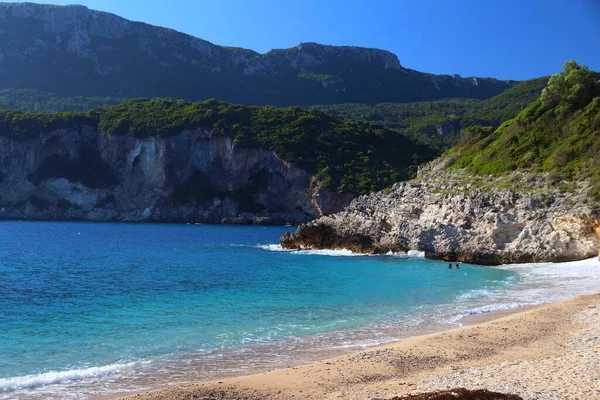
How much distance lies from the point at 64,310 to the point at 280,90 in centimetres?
13829

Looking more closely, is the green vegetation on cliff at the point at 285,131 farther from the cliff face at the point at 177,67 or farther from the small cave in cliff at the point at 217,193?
the cliff face at the point at 177,67

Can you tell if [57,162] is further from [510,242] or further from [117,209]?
[510,242]

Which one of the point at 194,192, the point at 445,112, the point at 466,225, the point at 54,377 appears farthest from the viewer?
the point at 445,112

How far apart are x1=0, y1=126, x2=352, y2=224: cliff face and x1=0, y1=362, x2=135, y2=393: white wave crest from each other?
264 ft

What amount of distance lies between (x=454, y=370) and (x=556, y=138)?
33.8 m

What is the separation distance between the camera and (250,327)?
48.4 ft

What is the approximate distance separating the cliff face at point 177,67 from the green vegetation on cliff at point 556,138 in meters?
102

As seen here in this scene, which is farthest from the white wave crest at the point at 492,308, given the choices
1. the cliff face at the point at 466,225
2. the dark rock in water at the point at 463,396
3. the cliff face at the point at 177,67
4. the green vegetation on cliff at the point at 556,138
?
the cliff face at the point at 177,67

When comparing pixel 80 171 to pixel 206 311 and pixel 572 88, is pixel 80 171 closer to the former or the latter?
pixel 572 88

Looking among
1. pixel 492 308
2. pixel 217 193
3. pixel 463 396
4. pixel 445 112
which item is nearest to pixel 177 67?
pixel 217 193

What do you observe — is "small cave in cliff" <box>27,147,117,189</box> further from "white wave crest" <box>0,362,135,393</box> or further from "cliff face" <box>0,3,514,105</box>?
"white wave crest" <box>0,362,135,393</box>

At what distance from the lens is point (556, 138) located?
39031 mm

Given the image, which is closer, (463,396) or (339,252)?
(463,396)

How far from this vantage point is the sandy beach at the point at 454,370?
8727mm
